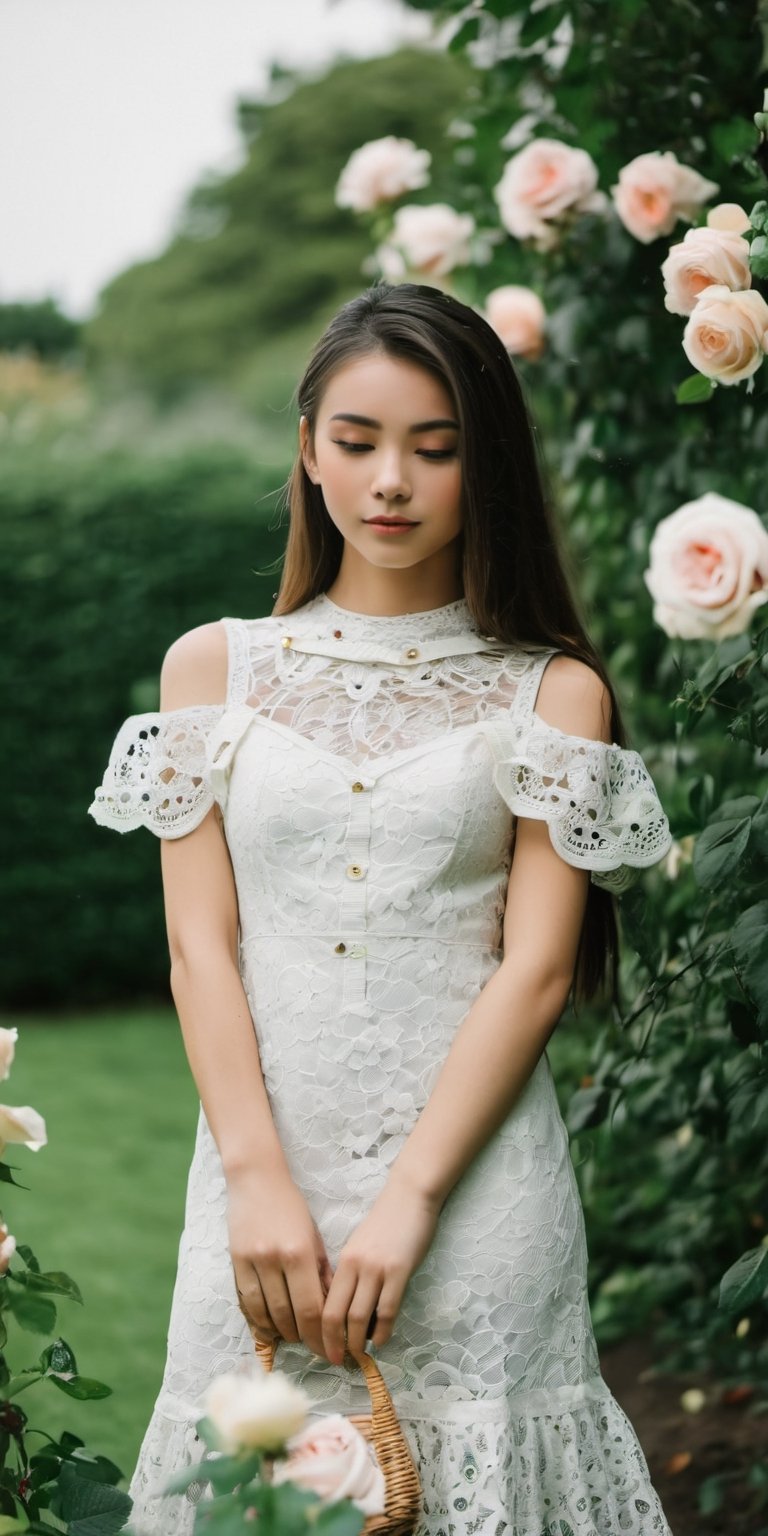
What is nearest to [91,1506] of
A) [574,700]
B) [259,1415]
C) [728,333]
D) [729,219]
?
[259,1415]

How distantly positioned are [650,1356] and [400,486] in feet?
8.08

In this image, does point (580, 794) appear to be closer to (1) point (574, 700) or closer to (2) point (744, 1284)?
(1) point (574, 700)

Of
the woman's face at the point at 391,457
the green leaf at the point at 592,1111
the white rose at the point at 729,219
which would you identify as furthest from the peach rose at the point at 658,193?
the green leaf at the point at 592,1111

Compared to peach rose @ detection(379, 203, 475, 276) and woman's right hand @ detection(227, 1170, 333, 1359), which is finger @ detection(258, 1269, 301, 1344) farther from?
peach rose @ detection(379, 203, 475, 276)

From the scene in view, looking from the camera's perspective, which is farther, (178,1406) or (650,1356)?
(650,1356)

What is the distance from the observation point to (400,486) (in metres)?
2.01

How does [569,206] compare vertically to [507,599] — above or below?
above

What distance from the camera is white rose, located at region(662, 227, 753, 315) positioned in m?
2.09

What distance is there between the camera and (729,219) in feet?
7.16

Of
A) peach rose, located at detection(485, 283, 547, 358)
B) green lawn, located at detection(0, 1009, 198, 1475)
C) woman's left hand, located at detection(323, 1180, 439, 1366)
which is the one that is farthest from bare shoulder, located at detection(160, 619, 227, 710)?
green lawn, located at detection(0, 1009, 198, 1475)

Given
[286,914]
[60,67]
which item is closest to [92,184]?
[60,67]

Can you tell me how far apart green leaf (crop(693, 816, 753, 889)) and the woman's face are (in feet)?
1.68

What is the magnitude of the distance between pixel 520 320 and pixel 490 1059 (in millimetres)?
1784

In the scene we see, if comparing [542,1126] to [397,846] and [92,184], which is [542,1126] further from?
[92,184]
